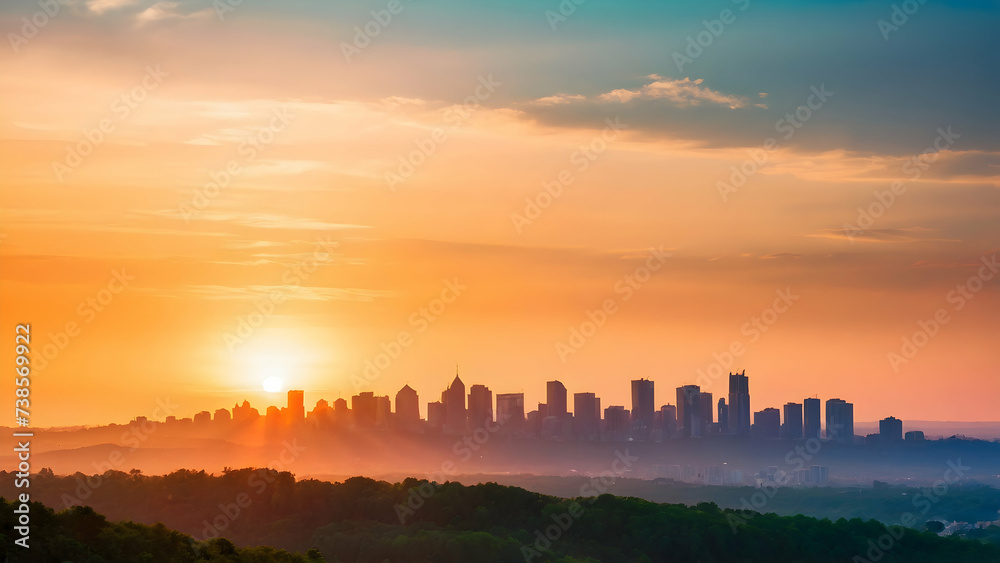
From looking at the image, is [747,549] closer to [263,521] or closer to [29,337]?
[263,521]

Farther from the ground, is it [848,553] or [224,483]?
[224,483]

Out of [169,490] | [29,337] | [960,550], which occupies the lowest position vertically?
[960,550]

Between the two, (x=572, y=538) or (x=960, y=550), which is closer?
(x=572, y=538)

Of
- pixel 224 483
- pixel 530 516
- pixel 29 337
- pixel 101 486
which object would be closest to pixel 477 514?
pixel 530 516

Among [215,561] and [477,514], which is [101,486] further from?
[215,561]

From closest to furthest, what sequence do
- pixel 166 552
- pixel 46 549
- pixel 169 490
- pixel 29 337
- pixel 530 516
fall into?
pixel 29 337, pixel 46 549, pixel 166 552, pixel 530 516, pixel 169 490

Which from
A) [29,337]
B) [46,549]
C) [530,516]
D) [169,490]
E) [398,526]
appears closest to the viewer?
[29,337]
